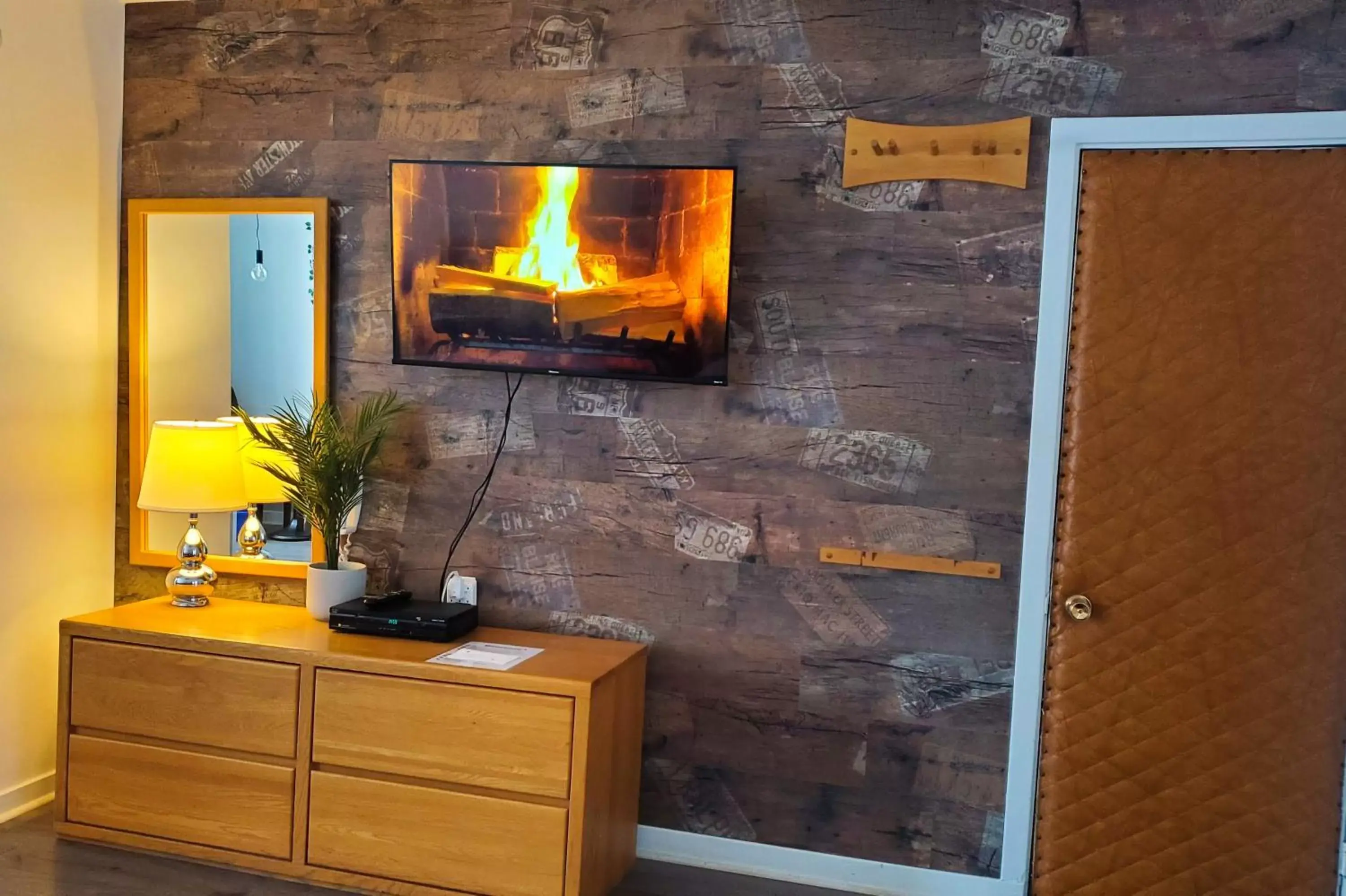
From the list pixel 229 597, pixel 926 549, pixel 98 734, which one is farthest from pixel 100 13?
pixel 926 549

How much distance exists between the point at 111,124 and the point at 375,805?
2.36 meters

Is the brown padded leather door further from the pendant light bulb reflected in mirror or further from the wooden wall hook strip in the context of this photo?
the pendant light bulb reflected in mirror

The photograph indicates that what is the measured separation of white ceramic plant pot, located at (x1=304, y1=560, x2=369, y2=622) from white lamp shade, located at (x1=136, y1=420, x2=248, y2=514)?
0.35 meters

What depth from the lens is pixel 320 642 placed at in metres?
3.12

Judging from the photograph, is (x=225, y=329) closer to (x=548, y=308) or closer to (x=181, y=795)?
(x=548, y=308)

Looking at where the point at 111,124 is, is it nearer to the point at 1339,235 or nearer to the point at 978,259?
the point at 978,259

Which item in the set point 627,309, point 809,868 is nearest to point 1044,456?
point 627,309

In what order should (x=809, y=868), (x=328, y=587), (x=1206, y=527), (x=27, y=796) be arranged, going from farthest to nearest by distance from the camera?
1. (x=27, y=796)
2. (x=328, y=587)
3. (x=809, y=868)
4. (x=1206, y=527)

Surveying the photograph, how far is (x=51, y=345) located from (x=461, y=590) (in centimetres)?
150

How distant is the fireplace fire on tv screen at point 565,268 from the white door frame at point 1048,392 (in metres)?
0.86

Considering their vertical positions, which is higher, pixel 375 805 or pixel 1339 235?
pixel 1339 235

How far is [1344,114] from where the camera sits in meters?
2.73

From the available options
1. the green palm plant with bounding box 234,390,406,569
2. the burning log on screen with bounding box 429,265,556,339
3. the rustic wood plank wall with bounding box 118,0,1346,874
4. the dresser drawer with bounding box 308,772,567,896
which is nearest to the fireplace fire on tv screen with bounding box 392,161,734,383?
the burning log on screen with bounding box 429,265,556,339

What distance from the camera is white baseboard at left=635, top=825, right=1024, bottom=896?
123 inches
